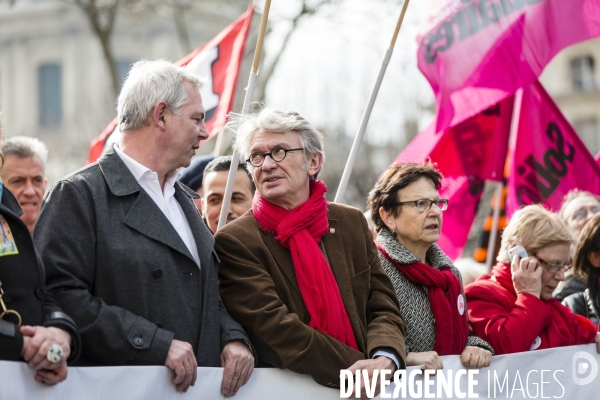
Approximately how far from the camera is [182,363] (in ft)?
10.7

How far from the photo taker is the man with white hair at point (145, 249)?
324 cm

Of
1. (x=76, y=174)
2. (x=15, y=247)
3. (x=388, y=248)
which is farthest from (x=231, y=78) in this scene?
(x=15, y=247)

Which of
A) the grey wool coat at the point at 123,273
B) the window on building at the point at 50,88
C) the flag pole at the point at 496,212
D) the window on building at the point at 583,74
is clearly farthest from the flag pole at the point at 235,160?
the window on building at the point at 50,88

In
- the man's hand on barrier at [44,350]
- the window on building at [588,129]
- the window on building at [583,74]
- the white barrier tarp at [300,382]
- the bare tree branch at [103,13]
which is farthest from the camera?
the window on building at [588,129]

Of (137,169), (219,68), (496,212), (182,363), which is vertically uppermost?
(219,68)

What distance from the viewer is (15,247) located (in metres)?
3.02

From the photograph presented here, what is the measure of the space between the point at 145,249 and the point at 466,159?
3957 mm

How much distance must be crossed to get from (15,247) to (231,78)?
12.3ft

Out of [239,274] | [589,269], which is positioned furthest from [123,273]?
[589,269]

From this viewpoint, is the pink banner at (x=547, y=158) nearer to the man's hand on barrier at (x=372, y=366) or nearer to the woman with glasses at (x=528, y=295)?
the woman with glasses at (x=528, y=295)

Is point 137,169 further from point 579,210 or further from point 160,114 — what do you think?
point 579,210

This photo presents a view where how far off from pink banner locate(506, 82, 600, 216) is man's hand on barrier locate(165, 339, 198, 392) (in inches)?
152

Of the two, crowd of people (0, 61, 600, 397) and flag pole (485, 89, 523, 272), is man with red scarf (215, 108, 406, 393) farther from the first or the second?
flag pole (485, 89, 523, 272)

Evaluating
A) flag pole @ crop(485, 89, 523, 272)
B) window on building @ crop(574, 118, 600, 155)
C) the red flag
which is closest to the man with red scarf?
the red flag
